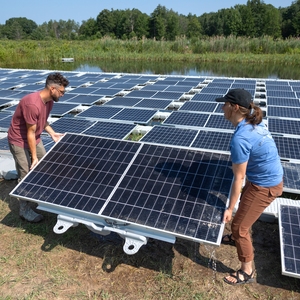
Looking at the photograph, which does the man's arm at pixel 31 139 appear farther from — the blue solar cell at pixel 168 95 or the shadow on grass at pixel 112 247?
the blue solar cell at pixel 168 95

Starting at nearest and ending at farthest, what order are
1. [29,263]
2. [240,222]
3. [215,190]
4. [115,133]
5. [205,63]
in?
1. [240,222]
2. [215,190]
3. [29,263]
4. [115,133]
5. [205,63]

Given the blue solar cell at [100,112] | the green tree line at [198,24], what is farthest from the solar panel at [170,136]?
the green tree line at [198,24]

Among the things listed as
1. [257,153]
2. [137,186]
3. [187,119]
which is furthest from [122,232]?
[187,119]

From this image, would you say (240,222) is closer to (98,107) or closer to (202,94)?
(98,107)

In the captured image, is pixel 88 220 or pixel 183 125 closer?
→ pixel 88 220

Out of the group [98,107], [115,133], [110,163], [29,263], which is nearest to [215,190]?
[110,163]

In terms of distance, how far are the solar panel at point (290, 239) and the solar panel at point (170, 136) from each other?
292 centimetres

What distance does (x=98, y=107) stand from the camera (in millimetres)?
10023

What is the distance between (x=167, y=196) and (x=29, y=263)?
2174mm

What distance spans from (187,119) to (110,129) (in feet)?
7.70

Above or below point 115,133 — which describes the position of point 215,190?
above

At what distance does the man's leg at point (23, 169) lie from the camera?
4.51 meters

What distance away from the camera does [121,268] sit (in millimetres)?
3867

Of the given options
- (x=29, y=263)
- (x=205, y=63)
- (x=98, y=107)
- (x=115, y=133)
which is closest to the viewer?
(x=29, y=263)
